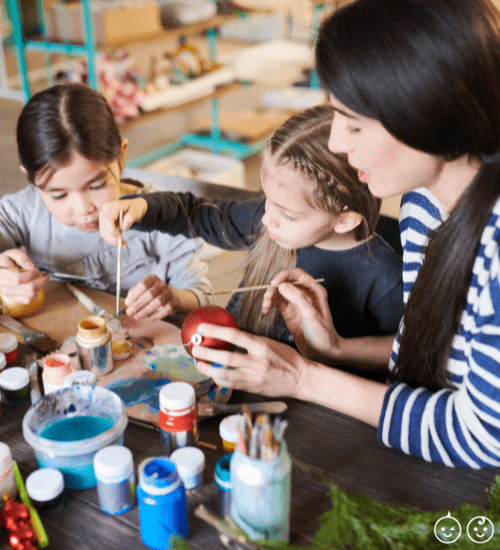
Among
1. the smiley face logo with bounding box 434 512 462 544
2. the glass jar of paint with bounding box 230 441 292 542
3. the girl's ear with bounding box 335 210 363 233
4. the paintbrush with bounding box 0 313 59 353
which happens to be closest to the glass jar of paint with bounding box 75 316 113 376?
the paintbrush with bounding box 0 313 59 353

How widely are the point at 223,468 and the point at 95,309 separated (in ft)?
2.16

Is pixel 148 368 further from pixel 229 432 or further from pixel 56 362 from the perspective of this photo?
pixel 229 432

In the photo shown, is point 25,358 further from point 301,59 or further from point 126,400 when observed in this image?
point 301,59

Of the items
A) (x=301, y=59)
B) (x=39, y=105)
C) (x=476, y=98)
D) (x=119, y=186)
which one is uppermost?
(x=476, y=98)

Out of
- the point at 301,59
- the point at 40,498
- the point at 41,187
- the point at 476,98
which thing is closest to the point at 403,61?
the point at 476,98

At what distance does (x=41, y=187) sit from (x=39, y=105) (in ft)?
0.70

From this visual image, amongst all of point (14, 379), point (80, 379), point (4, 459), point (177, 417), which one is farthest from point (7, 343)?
point (177, 417)

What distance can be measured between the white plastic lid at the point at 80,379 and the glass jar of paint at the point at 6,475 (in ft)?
0.59

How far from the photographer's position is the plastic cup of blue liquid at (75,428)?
84cm

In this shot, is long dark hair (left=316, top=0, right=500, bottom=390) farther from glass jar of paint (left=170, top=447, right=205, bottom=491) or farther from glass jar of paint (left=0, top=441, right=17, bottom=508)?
glass jar of paint (left=0, top=441, right=17, bottom=508)

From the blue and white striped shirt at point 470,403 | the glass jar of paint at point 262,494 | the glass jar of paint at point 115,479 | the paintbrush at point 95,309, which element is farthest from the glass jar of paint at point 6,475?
the blue and white striped shirt at point 470,403

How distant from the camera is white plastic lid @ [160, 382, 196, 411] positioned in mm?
835

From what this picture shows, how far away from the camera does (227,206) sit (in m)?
1.60

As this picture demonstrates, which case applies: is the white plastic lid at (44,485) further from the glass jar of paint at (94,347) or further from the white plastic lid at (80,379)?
the glass jar of paint at (94,347)
